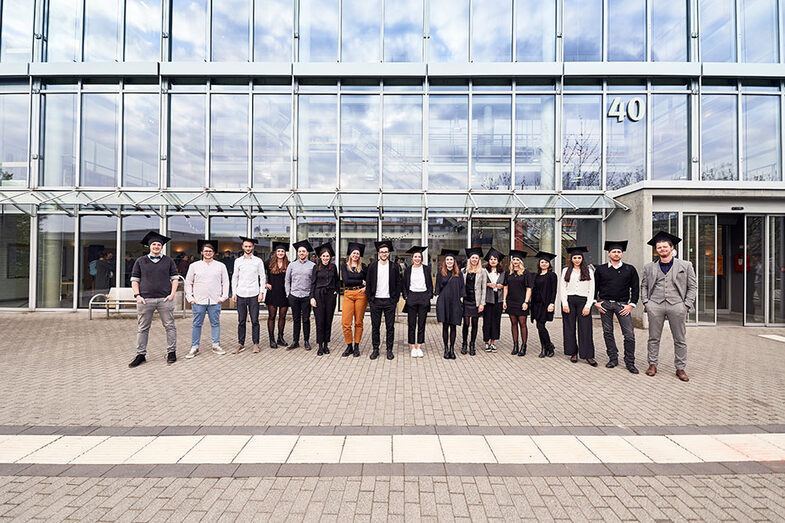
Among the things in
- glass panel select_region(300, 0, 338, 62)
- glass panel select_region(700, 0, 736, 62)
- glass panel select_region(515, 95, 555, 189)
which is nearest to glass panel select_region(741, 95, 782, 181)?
glass panel select_region(700, 0, 736, 62)

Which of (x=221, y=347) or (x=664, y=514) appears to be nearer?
(x=664, y=514)

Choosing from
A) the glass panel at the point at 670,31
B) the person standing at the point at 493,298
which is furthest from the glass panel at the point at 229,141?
the glass panel at the point at 670,31

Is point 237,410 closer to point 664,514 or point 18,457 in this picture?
point 18,457

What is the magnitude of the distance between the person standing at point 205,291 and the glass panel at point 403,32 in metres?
9.80

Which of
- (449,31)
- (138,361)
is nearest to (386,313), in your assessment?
(138,361)

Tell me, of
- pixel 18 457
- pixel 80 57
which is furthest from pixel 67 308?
pixel 18 457

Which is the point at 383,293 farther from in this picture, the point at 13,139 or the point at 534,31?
the point at 13,139

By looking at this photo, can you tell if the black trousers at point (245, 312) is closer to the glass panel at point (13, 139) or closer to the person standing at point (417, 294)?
the person standing at point (417, 294)

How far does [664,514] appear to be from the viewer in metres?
2.73

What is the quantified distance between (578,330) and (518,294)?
1.23m

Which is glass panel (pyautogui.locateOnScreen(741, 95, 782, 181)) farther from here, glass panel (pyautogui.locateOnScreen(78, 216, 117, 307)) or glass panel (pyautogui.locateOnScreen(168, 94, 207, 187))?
glass panel (pyautogui.locateOnScreen(78, 216, 117, 307))

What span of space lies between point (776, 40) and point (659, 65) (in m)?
4.40

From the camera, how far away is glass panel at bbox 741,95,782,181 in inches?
511

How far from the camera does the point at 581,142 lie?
1319 centimetres
